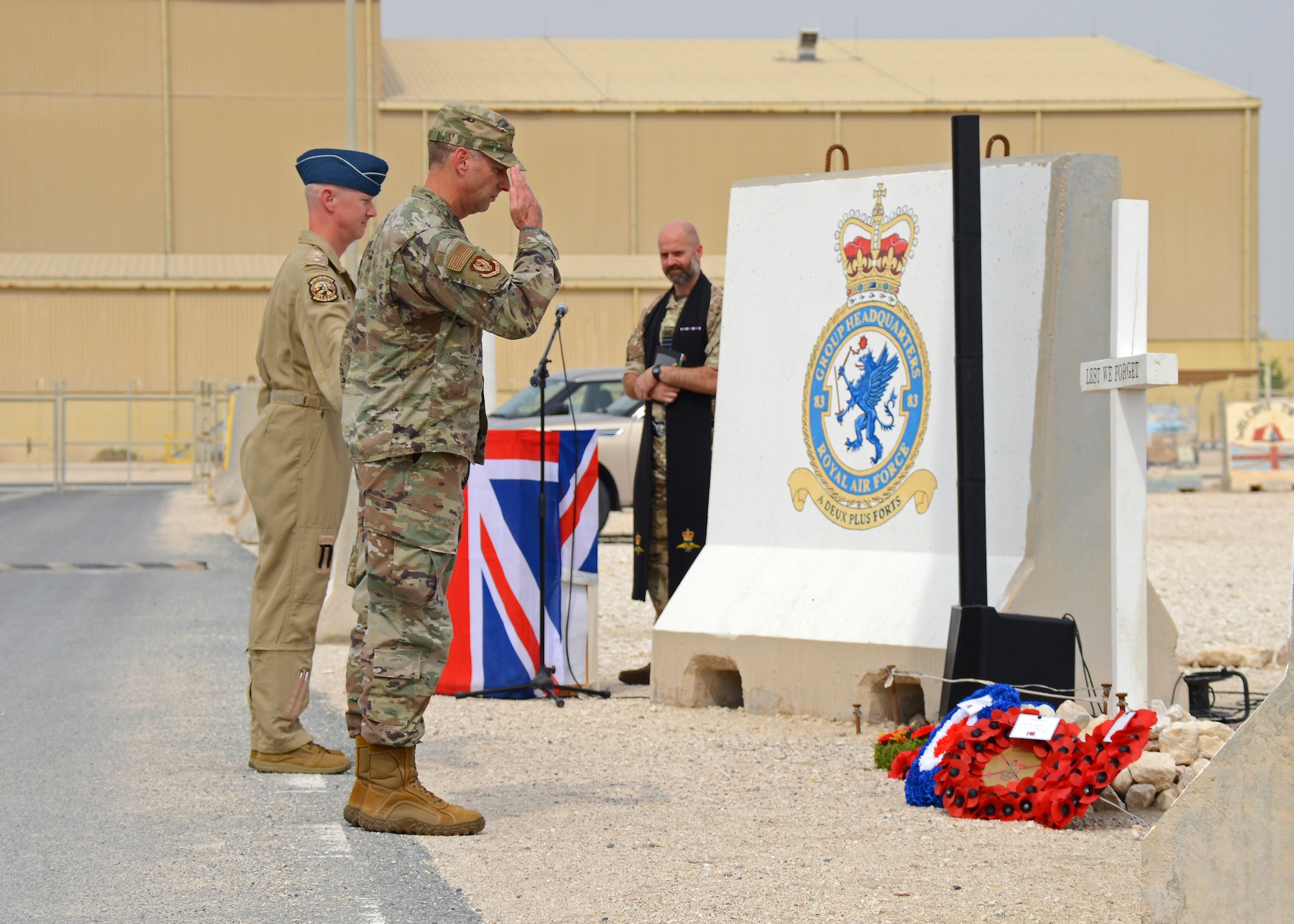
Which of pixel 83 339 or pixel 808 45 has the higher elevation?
pixel 808 45

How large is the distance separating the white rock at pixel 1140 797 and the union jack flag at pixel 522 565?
2.85 metres

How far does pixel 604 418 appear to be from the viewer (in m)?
15.5

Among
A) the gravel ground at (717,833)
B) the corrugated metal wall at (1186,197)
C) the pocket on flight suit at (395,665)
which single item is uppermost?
the corrugated metal wall at (1186,197)

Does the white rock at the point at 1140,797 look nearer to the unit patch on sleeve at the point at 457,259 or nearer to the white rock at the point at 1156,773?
the white rock at the point at 1156,773

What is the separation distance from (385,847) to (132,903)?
0.73 m

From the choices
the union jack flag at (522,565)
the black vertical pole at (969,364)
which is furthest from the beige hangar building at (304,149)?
the black vertical pole at (969,364)

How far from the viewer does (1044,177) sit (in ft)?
18.9

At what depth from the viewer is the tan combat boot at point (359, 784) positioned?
420cm

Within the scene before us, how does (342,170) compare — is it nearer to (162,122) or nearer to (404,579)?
(404,579)

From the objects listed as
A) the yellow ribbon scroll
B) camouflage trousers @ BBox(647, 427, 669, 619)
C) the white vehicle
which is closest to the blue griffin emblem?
the yellow ribbon scroll

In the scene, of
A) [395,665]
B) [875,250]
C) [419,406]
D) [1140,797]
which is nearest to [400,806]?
[395,665]

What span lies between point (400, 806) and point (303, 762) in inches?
40.0

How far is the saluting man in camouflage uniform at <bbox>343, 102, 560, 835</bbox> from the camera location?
3.98m

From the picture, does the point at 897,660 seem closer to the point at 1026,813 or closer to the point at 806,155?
the point at 1026,813
